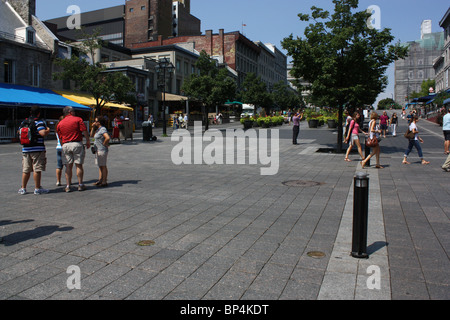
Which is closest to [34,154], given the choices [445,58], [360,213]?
[360,213]

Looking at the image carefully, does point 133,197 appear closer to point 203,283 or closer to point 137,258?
point 137,258

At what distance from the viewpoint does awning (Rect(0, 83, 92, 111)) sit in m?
22.3

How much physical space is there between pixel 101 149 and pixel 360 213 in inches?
247

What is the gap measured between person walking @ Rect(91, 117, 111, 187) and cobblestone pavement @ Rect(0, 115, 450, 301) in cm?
35

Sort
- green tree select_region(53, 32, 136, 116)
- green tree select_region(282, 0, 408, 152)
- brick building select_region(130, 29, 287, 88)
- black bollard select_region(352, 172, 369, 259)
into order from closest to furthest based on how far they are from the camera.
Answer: black bollard select_region(352, 172, 369, 259), green tree select_region(282, 0, 408, 152), green tree select_region(53, 32, 136, 116), brick building select_region(130, 29, 287, 88)

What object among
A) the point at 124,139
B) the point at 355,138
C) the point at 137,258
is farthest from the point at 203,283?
the point at 124,139

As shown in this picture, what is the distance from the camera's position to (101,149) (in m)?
8.53

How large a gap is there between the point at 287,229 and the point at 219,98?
89.3 ft

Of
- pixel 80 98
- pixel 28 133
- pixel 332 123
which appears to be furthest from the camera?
pixel 332 123

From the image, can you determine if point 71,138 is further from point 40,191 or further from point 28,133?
point 40,191

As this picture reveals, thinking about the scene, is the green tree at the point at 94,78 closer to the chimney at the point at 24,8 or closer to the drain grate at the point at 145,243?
the chimney at the point at 24,8

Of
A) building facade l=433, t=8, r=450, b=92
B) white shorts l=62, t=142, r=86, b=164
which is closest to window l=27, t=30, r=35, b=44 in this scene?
white shorts l=62, t=142, r=86, b=164

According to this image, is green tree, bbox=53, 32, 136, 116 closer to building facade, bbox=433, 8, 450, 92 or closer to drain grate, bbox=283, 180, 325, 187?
drain grate, bbox=283, 180, 325, 187

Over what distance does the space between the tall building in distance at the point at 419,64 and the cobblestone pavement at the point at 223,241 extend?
9983cm
